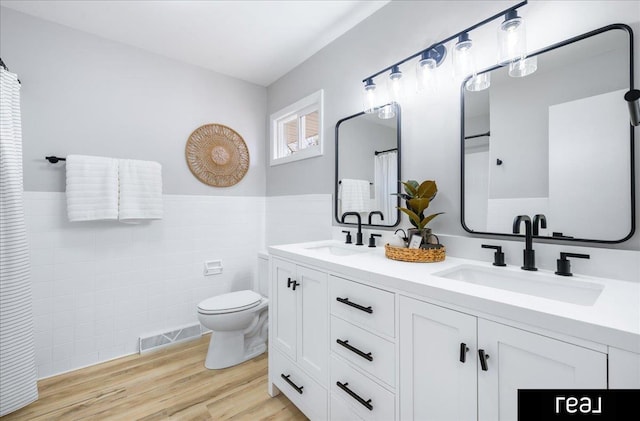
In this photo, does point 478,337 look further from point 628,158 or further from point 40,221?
point 40,221

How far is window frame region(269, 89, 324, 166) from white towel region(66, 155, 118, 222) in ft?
4.30

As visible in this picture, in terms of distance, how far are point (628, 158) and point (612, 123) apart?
13 centimetres

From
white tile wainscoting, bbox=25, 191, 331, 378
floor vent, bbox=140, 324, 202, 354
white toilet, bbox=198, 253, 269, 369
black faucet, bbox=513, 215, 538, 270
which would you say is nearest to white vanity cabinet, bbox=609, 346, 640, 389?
black faucet, bbox=513, 215, 538, 270

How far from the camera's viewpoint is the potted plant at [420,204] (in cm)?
141

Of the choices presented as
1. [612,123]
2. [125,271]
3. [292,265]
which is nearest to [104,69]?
[125,271]

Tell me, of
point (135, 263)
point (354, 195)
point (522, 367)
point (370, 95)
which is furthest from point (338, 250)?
point (135, 263)

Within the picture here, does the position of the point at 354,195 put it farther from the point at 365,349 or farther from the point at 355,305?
the point at 365,349

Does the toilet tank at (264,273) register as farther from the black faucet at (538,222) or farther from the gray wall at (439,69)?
the black faucet at (538,222)

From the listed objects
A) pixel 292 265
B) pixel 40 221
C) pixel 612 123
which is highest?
pixel 612 123

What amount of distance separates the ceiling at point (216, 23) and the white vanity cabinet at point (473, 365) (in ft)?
6.09

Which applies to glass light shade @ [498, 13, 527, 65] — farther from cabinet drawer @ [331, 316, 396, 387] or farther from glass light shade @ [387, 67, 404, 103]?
cabinet drawer @ [331, 316, 396, 387]

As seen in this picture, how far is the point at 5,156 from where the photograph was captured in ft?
5.24

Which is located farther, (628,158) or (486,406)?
(628,158)

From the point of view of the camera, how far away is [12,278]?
5.27 feet
